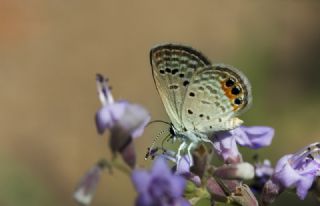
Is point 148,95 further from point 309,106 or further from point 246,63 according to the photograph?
point 246,63

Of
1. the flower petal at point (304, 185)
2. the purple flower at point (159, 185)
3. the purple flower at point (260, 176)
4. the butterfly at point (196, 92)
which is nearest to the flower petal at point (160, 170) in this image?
the purple flower at point (159, 185)

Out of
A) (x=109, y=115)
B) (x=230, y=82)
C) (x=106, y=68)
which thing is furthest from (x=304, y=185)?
(x=106, y=68)

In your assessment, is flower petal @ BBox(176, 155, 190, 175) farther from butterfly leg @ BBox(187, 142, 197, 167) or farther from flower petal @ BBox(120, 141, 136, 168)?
flower petal @ BBox(120, 141, 136, 168)

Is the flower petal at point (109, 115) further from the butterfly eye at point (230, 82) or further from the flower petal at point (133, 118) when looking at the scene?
the butterfly eye at point (230, 82)

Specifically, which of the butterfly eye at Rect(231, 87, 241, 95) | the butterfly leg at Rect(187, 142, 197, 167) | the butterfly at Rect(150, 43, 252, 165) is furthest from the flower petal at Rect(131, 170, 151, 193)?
the butterfly eye at Rect(231, 87, 241, 95)

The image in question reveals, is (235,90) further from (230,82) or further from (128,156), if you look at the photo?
(128,156)

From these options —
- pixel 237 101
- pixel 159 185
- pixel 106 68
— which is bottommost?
pixel 159 185

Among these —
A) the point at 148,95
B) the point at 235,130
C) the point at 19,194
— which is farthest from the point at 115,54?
the point at 235,130

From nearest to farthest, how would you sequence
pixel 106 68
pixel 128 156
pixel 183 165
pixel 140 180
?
pixel 140 180
pixel 128 156
pixel 183 165
pixel 106 68
